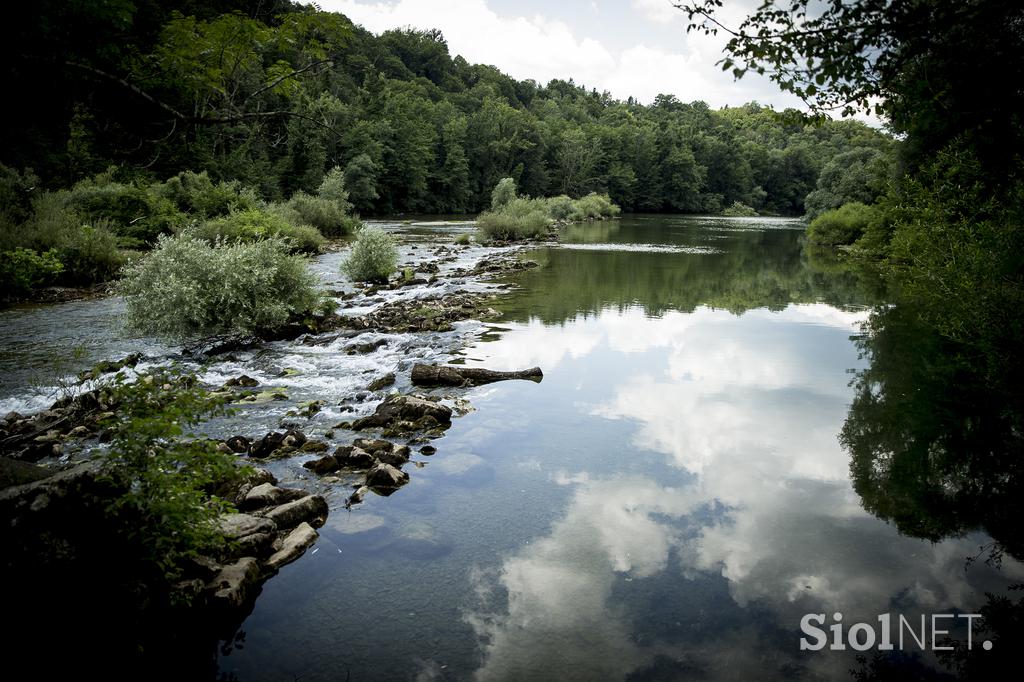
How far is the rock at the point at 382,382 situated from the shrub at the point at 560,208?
68.0 meters

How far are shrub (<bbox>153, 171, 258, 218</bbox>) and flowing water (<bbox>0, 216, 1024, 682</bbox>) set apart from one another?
2078cm

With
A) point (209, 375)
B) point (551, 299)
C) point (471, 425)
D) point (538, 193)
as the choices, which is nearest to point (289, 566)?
point (471, 425)

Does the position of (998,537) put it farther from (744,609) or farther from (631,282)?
(631,282)

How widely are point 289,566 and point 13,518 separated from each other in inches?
105

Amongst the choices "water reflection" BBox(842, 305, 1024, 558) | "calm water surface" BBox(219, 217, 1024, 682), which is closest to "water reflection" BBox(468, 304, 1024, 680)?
"calm water surface" BBox(219, 217, 1024, 682)

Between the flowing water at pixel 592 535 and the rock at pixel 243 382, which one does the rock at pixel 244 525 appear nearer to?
the flowing water at pixel 592 535

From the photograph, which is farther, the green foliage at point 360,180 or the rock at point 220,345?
the green foliage at point 360,180

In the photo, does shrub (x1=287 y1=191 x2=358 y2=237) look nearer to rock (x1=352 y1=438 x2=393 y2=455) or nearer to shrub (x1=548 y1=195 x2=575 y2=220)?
shrub (x1=548 y1=195 x2=575 y2=220)

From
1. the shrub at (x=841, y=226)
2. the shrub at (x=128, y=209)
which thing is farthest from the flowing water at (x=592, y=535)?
the shrub at (x=841, y=226)

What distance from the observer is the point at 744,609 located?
6020 mm

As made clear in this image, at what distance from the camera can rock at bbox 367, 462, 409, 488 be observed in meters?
8.35

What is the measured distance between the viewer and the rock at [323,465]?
28.2 ft

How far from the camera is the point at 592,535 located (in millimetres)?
7395

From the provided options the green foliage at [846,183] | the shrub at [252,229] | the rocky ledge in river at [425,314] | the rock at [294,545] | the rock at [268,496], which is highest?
the green foliage at [846,183]
